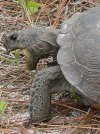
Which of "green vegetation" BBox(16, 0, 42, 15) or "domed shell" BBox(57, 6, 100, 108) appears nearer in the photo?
"domed shell" BBox(57, 6, 100, 108)

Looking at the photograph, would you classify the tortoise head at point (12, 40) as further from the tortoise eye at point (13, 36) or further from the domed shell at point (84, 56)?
the domed shell at point (84, 56)

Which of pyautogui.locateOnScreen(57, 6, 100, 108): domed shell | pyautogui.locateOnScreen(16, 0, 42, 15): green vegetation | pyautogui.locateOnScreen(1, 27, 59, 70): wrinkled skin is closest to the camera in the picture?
pyautogui.locateOnScreen(57, 6, 100, 108): domed shell

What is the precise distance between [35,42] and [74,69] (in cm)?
49

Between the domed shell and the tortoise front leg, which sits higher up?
the domed shell

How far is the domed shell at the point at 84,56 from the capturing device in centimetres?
329

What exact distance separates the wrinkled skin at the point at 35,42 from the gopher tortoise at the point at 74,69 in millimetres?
68

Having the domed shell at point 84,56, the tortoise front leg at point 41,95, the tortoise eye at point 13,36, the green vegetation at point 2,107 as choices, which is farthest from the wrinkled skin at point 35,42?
the green vegetation at point 2,107

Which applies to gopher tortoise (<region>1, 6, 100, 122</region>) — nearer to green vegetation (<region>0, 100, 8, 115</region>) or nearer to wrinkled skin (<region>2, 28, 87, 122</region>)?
wrinkled skin (<region>2, 28, 87, 122</region>)

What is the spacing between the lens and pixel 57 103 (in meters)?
3.66

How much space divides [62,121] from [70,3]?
1.82 meters

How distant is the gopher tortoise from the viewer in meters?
3.31

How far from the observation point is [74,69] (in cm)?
339

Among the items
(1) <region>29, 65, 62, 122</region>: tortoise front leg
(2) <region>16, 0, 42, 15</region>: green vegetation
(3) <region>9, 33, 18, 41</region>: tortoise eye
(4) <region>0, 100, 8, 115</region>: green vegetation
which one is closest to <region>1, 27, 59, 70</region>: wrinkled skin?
(3) <region>9, 33, 18, 41</region>: tortoise eye

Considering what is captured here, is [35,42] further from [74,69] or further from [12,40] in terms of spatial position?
[74,69]
